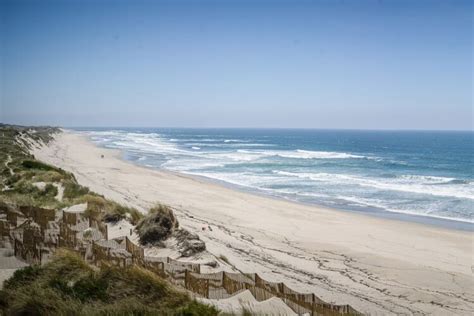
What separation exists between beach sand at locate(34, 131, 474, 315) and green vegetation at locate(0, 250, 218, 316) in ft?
19.0

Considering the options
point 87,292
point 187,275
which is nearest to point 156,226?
point 187,275

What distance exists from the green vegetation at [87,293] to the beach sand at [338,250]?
5786 mm

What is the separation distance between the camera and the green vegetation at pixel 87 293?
5.18 meters

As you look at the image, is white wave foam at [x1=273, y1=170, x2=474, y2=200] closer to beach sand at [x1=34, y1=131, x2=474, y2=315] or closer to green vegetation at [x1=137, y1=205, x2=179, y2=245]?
beach sand at [x1=34, y1=131, x2=474, y2=315]

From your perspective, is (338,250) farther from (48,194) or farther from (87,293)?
(48,194)

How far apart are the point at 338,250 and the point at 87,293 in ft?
38.0

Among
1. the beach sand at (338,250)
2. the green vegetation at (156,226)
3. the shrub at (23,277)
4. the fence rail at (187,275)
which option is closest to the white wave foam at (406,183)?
the beach sand at (338,250)

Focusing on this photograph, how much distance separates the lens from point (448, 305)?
1076 centimetres

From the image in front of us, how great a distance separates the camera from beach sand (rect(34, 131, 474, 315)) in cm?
1116

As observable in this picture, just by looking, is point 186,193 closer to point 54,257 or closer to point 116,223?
point 116,223

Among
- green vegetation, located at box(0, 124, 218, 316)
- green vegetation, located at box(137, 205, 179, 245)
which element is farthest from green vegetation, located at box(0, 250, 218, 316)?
green vegetation, located at box(137, 205, 179, 245)

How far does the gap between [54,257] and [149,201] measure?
1620 cm

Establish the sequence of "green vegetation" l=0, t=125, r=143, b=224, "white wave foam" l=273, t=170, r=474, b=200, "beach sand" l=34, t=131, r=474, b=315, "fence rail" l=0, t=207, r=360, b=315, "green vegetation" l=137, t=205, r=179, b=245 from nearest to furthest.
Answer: "fence rail" l=0, t=207, r=360, b=315
"beach sand" l=34, t=131, r=474, b=315
"green vegetation" l=137, t=205, r=179, b=245
"green vegetation" l=0, t=125, r=143, b=224
"white wave foam" l=273, t=170, r=474, b=200

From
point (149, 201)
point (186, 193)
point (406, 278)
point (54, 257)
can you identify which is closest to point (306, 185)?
point (186, 193)
